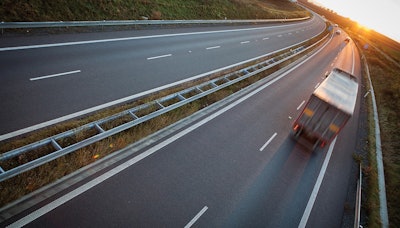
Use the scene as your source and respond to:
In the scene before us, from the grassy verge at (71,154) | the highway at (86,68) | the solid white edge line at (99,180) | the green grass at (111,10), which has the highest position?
the green grass at (111,10)

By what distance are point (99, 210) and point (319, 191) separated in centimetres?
934

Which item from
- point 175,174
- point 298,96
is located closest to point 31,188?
point 175,174

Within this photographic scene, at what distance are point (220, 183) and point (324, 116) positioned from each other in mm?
7105

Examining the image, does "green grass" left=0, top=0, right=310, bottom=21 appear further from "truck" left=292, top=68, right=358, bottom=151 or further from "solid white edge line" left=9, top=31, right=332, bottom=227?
"truck" left=292, top=68, right=358, bottom=151

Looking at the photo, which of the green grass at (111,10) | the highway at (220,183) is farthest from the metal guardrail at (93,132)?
the green grass at (111,10)

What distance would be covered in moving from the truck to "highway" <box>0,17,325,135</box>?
24.0ft

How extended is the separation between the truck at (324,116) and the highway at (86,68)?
7.33 metres

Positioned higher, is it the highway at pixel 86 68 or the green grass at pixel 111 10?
the green grass at pixel 111 10

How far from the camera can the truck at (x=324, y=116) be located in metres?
12.6

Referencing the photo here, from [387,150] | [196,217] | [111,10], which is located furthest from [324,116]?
[111,10]

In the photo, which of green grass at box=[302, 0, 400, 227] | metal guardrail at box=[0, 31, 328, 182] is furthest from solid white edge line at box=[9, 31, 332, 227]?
green grass at box=[302, 0, 400, 227]

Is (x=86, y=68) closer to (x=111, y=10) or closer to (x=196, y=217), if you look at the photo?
(x=111, y=10)

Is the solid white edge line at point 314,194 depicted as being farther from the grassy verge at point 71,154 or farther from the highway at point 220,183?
the grassy verge at point 71,154

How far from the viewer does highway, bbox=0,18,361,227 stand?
281 inches
